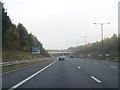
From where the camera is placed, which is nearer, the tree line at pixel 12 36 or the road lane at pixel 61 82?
the road lane at pixel 61 82

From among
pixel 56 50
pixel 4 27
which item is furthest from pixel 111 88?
pixel 56 50

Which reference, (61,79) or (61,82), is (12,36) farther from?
(61,82)

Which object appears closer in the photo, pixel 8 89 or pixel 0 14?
pixel 8 89

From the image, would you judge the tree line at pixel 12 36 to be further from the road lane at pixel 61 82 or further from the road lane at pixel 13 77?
the road lane at pixel 61 82

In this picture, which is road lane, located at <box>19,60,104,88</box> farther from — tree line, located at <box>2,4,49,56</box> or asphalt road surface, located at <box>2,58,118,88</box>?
tree line, located at <box>2,4,49,56</box>

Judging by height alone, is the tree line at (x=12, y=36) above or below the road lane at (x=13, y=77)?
above

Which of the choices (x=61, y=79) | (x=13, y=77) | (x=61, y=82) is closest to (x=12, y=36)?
(x=13, y=77)

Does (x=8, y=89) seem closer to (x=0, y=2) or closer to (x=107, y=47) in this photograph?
(x=0, y=2)

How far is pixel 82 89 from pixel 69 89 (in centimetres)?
53

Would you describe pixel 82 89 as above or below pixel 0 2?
below

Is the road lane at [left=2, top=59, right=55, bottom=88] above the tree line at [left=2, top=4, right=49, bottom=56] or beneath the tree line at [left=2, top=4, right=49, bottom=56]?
beneath

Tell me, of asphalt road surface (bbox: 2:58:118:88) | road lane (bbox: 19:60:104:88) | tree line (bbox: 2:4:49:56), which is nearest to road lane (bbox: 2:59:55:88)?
asphalt road surface (bbox: 2:58:118:88)

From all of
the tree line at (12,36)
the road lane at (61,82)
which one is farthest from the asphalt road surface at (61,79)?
the tree line at (12,36)

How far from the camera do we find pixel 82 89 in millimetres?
10969
